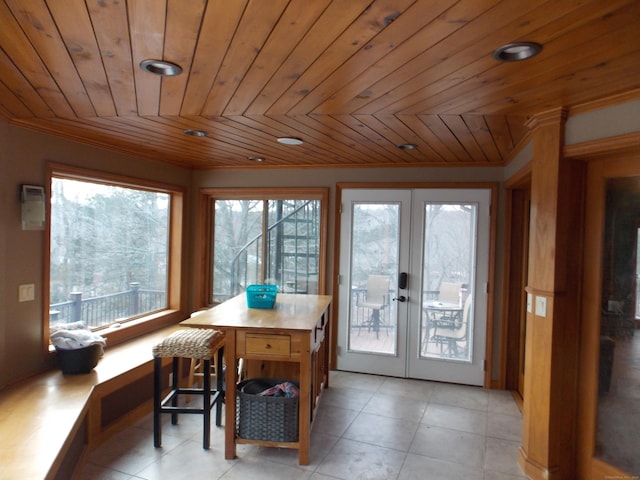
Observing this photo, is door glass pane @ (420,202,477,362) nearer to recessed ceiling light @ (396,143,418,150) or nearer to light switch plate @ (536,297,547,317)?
recessed ceiling light @ (396,143,418,150)

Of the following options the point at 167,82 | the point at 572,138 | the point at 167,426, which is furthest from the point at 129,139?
the point at 572,138

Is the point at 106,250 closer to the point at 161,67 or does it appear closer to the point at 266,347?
the point at 266,347

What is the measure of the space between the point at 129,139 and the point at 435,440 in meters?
3.35

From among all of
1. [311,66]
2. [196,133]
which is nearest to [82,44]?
[311,66]

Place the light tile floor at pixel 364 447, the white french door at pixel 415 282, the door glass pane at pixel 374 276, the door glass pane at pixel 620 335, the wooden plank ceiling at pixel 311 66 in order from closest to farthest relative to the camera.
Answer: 1. the wooden plank ceiling at pixel 311 66
2. the door glass pane at pixel 620 335
3. the light tile floor at pixel 364 447
4. the white french door at pixel 415 282
5. the door glass pane at pixel 374 276

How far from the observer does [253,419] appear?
2.76 metres

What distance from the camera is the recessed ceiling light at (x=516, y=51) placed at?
154cm

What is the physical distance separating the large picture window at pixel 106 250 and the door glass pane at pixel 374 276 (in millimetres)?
2109

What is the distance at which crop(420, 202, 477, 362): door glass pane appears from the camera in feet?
13.6

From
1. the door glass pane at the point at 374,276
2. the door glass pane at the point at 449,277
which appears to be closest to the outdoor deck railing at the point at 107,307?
the door glass pane at the point at 374,276

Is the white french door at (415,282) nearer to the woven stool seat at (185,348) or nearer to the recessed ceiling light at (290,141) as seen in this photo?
the recessed ceiling light at (290,141)

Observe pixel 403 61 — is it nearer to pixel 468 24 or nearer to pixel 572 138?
pixel 468 24

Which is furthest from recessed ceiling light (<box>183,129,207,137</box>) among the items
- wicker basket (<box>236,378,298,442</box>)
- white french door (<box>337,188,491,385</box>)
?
wicker basket (<box>236,378,298,442</box>)

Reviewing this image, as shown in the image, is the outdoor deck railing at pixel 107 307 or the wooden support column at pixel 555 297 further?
the outdoor deck railing at pixel 107 307
